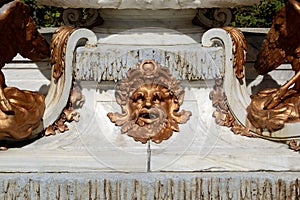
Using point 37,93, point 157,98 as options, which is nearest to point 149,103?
point 157,98

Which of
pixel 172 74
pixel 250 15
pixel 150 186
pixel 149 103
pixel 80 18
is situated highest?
pixel 250 15

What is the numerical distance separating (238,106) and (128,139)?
571 mm

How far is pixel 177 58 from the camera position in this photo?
4.07m

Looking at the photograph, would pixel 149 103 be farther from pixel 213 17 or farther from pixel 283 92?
pixel 213 17

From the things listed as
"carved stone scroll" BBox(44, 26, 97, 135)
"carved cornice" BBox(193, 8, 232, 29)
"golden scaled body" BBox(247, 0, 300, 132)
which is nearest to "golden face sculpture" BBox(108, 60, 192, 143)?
"carved stone scroll" BBox(44, 26, 97, 135)

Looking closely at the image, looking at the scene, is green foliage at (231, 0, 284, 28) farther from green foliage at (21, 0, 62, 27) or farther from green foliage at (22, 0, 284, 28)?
green foliage at (21, 0, 62, 27)

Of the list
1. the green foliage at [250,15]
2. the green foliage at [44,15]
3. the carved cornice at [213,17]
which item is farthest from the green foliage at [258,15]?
the carved cornice at [213,17]

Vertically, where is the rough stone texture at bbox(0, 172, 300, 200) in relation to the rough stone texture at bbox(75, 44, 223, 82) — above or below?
below

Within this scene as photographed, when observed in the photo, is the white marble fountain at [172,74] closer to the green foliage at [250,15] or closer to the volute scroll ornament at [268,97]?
the volute scroll ornament at [268,97]

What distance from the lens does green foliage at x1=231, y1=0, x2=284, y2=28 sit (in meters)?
8.12

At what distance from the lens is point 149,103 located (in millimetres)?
3971

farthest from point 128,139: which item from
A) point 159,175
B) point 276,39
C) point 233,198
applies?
point 276,39

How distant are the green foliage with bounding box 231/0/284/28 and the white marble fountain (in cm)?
370

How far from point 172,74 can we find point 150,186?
69 cm
